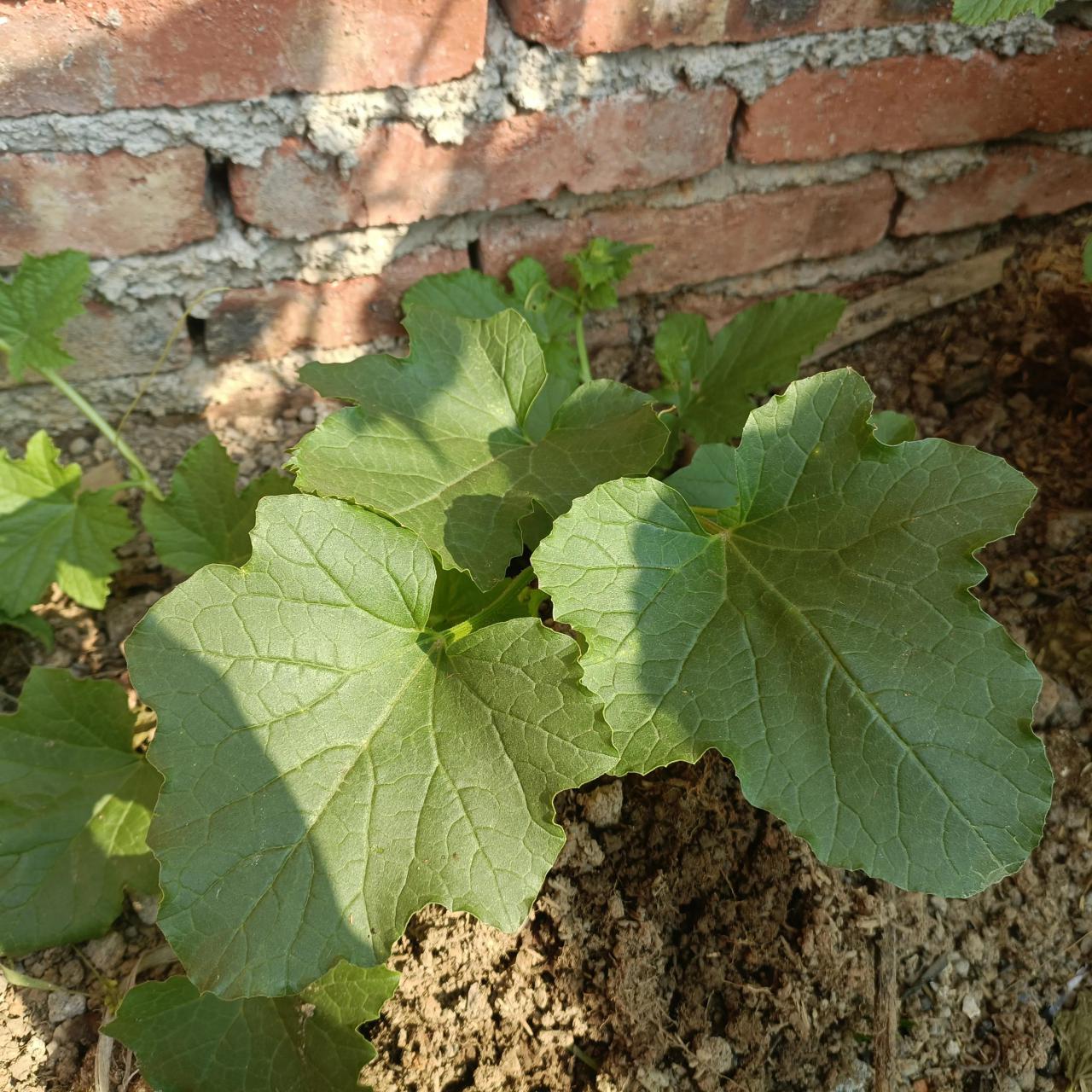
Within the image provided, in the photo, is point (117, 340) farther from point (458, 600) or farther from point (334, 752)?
point (334, 752)

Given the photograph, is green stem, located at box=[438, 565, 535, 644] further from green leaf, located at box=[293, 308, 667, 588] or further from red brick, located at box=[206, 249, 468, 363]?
red brick, located at box=[206, 249, 468, 363]

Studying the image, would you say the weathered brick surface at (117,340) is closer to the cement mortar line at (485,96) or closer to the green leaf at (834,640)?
the cement mortar line at (485,96)

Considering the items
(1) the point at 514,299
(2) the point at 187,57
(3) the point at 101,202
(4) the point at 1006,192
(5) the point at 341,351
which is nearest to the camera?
(2) the point at 187,57

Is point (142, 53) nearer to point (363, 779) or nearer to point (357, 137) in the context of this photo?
point (357, 137)

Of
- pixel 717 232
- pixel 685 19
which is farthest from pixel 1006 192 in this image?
pixel 685 19

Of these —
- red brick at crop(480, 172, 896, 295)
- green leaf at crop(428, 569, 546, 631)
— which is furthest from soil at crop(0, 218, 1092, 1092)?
red brick at crop(480, 172, 896, 295)

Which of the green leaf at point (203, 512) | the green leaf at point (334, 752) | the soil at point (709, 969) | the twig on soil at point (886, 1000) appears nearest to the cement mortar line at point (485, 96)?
the green leaf at point (203, 512)

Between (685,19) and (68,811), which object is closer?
(68,811)
